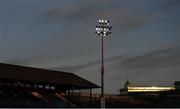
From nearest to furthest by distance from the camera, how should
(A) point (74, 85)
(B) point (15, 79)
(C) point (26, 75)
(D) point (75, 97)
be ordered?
(B) point (15, 79)
(C) point (26, 75)
(A) point (74, 85)
(D) point (75, 97)

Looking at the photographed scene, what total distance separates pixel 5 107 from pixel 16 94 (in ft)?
28.4

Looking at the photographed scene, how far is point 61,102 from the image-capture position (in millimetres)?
58812

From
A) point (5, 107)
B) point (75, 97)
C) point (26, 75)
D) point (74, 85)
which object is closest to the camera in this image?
point (5, 107)

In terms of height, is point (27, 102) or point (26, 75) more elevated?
point (26, 75)

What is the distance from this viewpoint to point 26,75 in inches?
2184

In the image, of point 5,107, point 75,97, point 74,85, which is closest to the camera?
point 5,107

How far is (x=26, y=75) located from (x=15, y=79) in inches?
138

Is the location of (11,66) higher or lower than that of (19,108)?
higher

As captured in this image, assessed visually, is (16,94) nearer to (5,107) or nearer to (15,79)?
(15,79)

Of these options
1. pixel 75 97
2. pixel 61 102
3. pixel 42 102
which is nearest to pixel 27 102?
pixel 42 102

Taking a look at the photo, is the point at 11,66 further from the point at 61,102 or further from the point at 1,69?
the point at 61,102

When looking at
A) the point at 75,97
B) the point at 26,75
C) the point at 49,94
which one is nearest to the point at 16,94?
the point at 26,75

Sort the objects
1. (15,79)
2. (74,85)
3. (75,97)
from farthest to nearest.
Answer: (75,97) → (74,85) → (15,79)

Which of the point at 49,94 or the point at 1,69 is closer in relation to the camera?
the point at 1,69
